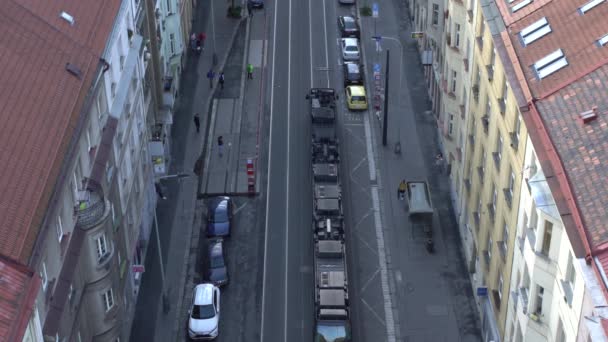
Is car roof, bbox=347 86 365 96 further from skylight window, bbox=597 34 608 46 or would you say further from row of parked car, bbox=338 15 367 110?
skylight window, bbox=597 34 608 46

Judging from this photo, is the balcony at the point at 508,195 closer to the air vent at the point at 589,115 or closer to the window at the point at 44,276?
the air vent at the point at 589,115

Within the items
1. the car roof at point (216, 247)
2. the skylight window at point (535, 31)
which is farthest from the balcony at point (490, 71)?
the car roof at point (216, 247)

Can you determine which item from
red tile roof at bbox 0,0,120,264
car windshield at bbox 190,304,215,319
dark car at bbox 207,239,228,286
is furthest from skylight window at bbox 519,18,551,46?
dark car at bbox 207,239,228,286

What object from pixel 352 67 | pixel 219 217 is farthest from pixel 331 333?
pixel 352 67

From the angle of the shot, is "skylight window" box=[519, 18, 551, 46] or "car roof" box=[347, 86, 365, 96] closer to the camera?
"skylight window" box=[519, 18, 551, 46]

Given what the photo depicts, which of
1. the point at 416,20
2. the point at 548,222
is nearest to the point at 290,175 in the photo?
the point at 416,20
